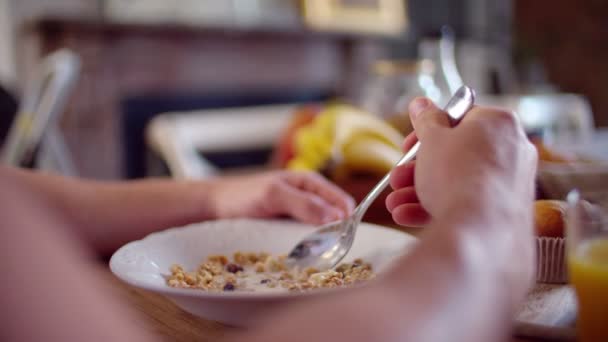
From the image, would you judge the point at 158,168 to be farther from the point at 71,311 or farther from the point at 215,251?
the point at 71,311

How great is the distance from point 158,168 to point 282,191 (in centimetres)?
242

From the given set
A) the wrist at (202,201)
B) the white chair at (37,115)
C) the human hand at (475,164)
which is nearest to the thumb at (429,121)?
the human hand at (475,164)

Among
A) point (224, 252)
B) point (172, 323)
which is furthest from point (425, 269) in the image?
point (224, 252)

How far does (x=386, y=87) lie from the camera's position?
4.27ft

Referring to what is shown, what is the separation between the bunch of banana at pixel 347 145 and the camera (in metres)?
0.92

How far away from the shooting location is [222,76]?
339 centimetres

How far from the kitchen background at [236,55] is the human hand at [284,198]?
2.93 ft

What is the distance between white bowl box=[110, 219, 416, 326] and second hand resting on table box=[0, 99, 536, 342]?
0.07m

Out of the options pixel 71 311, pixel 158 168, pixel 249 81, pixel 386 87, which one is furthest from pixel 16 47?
pixel 71 311

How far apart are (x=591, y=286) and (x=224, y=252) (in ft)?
1.19

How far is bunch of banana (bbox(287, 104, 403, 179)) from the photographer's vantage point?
92 centimetres

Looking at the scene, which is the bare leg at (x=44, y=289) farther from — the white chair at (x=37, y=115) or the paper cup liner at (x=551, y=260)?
the white chair at (x=37, y=115)

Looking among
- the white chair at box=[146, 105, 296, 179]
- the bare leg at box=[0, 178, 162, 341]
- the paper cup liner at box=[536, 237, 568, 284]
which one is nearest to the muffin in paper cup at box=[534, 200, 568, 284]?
the paper cup liner at box=[536, 237, 568, 284]

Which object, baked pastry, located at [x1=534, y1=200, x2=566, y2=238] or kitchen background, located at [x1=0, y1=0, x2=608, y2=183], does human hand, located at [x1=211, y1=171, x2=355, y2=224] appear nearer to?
baked pastry, located at [x1=534, y1=200, x2=566, y2=238]
